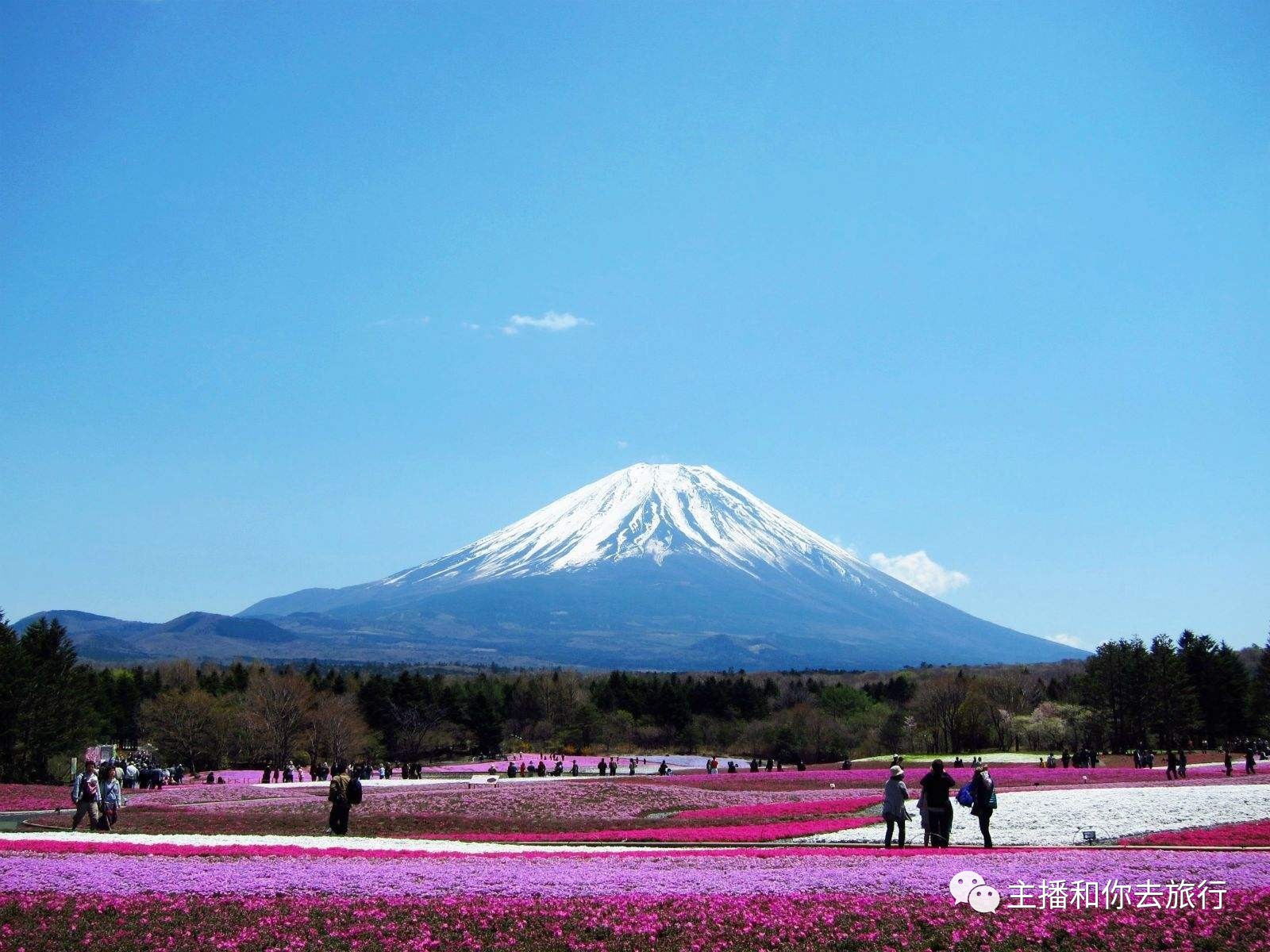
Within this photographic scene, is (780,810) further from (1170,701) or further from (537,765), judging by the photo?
(1170,701)

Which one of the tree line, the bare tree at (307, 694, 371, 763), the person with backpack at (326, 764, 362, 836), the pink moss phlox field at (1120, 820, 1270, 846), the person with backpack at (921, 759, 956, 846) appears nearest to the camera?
the person with backpack at (921, 759, 956, 846)

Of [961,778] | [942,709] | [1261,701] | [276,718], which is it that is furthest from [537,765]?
[1261,701]

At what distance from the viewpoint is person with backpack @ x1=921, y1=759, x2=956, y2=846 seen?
803 inches

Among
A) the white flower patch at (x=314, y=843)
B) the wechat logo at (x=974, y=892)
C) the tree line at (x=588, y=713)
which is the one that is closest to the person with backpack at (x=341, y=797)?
the white flower patch at (x=314, y=843)

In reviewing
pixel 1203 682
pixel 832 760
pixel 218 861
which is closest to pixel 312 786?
pixel 218 861

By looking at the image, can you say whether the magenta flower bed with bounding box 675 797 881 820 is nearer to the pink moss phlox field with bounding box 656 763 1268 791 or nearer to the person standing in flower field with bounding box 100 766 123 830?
the pink moss phlox field with bounding box 656 763 1268 791

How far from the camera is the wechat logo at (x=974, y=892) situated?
1348cm

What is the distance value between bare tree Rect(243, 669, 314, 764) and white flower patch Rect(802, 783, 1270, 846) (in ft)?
→ 182

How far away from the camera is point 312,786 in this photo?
49750mm

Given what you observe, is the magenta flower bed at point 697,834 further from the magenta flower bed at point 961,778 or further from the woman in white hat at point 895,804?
the magenta flower bed at point 961,778

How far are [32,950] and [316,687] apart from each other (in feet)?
318

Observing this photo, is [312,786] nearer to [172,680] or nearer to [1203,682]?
[1203,682]

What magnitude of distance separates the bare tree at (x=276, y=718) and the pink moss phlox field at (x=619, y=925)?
211ft

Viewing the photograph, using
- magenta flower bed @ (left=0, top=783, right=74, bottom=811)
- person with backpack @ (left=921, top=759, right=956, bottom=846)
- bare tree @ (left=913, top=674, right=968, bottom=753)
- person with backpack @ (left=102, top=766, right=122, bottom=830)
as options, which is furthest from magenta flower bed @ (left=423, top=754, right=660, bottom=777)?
person with backpack @ (left=921, top=759, right=956, bottom=846)
